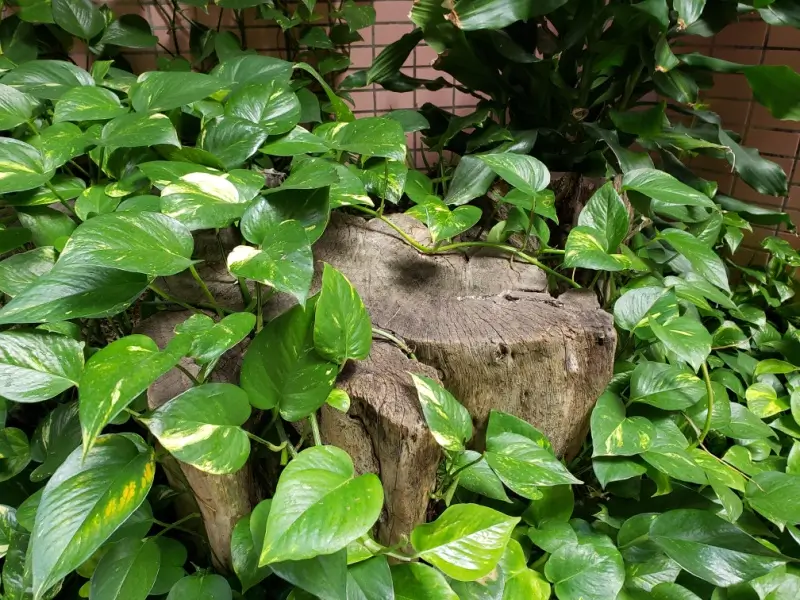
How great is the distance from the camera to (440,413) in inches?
26.0

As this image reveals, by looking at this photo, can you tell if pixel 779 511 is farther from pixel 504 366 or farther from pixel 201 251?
pixel 201 251

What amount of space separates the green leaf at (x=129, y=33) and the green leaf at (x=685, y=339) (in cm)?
119

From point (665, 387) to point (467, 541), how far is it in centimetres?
43

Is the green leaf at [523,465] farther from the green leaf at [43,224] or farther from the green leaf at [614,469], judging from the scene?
the green leaf at [43,224]

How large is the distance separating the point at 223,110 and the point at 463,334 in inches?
20.4

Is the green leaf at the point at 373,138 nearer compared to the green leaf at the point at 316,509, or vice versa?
the green leaf at the point at 316,509

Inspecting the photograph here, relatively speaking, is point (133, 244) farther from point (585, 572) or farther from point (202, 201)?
point (585, 572)

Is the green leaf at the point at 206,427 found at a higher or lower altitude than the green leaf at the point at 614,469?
higher

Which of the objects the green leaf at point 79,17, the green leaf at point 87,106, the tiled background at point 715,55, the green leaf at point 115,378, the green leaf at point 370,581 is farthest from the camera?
the tiled background at point 715,55

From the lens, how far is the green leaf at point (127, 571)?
65 centimetres

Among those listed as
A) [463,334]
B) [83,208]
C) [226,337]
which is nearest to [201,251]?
[83,208]

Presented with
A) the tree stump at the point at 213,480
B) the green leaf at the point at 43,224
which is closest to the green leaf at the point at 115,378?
the tree stump at the point at 213,480

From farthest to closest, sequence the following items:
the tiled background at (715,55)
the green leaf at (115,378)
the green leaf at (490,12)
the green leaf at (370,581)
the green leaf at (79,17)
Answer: the tiled background at (715,55) < the green leaf at (79,17) < the green leaf at (490,12) < the green leaf at (370,581) < the green leaf at (115,378)

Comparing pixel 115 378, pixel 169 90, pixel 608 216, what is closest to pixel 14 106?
pixel 169 90
